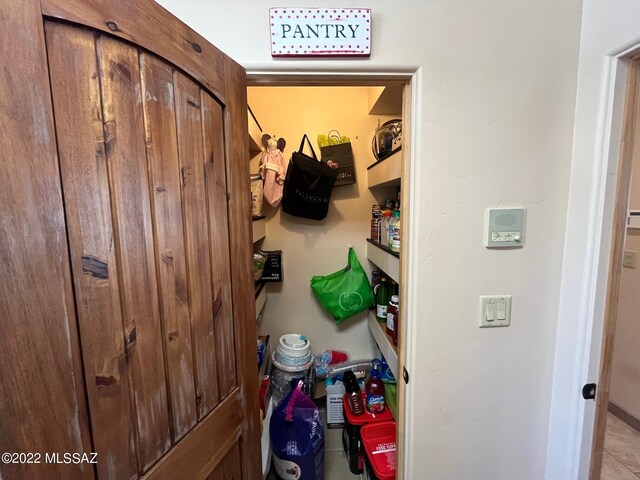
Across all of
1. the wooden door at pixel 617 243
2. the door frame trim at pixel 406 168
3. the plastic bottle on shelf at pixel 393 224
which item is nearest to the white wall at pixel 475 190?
the door frame trim at pixel 406 168

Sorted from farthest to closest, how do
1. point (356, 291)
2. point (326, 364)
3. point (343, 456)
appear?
point (326, 364)
point (356, 291)
point (343, 456)

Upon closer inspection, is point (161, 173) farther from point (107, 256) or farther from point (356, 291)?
point (356, 291)

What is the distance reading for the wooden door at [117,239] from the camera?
0.41m

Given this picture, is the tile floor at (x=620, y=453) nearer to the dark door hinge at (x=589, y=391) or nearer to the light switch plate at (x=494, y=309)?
the dark door hinge at (x=589, y=391)

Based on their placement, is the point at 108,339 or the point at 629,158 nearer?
the point at 108,339

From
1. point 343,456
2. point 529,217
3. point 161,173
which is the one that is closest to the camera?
point 161,173

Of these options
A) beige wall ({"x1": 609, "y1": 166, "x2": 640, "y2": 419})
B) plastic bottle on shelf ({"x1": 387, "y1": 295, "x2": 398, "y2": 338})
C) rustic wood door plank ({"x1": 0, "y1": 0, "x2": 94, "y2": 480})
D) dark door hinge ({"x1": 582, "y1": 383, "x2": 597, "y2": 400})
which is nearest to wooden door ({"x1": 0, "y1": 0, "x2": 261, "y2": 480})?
rustic wood door plank ({"x1": 0, "y1": 0, "x2": 94, "y2": 480})

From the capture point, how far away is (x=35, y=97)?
412 millimetres

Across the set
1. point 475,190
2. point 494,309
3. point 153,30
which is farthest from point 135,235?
point 494,309

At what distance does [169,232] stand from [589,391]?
1.34m

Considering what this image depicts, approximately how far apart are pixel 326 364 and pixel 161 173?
1.74 metres

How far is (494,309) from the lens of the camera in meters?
0.86

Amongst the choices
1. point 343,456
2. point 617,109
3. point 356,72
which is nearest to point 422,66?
point 356,72

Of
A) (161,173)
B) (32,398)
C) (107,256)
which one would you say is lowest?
(32,398)
